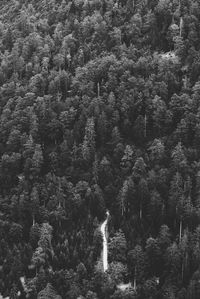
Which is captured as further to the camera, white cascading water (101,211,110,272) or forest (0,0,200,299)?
white cascading water (101,211,110,272)

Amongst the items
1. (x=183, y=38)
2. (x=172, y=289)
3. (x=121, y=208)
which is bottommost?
(x=172, y=289)

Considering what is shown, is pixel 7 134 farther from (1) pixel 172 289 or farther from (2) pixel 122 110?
(1) pixel 172 289

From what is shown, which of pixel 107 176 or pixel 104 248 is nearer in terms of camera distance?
pixel 104 248

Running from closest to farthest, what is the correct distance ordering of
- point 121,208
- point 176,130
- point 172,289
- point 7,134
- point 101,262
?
point 172,289
point 101,262
point 121,208
point 176,130
point 7,134

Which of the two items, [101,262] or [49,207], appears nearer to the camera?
[101,262]

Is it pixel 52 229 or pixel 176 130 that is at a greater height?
pixel 176 130

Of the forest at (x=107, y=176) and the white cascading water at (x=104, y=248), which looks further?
the white cascading water at (x=104, y=248)

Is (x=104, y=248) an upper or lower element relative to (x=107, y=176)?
lower

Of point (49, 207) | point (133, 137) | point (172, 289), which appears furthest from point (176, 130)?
point (172, 289)
